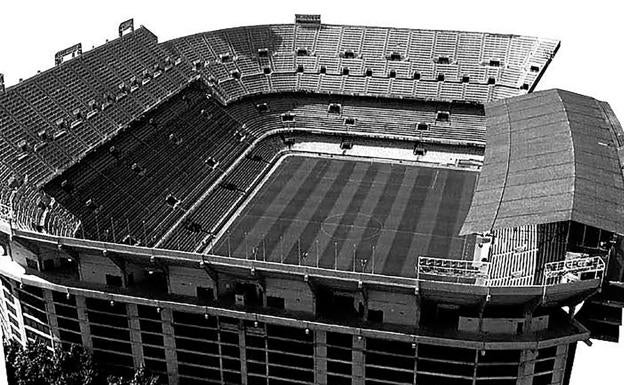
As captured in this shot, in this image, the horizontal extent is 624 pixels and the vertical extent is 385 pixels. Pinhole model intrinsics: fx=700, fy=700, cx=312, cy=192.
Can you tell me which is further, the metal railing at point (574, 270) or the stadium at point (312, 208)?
the stadium at point (312, 208)

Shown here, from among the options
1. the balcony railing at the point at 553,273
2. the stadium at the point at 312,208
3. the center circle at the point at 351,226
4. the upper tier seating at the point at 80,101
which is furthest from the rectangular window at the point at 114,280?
A: the balcony railing at the point at 553,273

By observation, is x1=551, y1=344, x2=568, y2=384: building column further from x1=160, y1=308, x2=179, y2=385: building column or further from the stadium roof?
x1=160, y1=308, x2=179, y2=385: building column

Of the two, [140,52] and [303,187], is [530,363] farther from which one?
[140,52]

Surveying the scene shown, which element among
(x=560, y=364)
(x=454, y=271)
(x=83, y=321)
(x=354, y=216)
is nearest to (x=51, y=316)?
(x=83, y=321)

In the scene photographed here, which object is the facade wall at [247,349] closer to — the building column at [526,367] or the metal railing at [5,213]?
the building column at [526,367]

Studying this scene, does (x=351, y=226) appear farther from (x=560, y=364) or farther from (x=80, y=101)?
(x=80, y=101)
